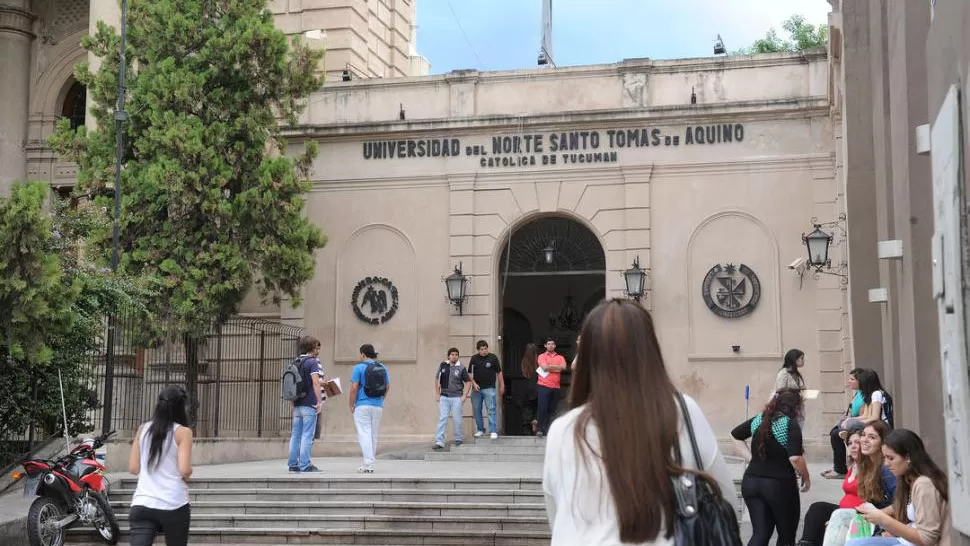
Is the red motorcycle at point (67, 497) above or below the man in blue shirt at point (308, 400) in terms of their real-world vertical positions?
below

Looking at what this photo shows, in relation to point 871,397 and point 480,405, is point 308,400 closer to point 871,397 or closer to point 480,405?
point 480,405

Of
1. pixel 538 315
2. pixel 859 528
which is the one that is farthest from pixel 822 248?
pixel 859 528

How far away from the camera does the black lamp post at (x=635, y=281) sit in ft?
66.7

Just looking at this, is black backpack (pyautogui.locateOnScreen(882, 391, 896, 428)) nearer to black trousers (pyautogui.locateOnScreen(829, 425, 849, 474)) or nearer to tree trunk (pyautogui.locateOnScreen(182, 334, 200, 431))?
black trousers (pyautogui.locateOnScreen(829, 425, 849, 474))

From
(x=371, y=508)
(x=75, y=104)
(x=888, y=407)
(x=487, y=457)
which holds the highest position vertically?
(x=75, y=104)

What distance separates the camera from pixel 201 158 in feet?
65.9

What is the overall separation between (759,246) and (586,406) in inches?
690

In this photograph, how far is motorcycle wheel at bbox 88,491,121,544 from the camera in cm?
1283

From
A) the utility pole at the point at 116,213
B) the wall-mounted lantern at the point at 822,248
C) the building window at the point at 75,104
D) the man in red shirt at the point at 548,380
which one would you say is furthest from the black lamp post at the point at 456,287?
the building window at the point at 75,104

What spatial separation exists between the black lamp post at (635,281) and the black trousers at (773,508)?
1130 cm

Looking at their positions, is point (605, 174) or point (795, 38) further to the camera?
point (795, 38)

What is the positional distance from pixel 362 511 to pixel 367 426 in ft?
7.00

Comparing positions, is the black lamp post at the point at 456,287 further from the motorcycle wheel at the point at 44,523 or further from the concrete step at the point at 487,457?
the motorcycle wheel at the point at 44,523

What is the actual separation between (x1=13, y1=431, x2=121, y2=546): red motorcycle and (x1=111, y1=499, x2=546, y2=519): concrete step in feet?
4.40
